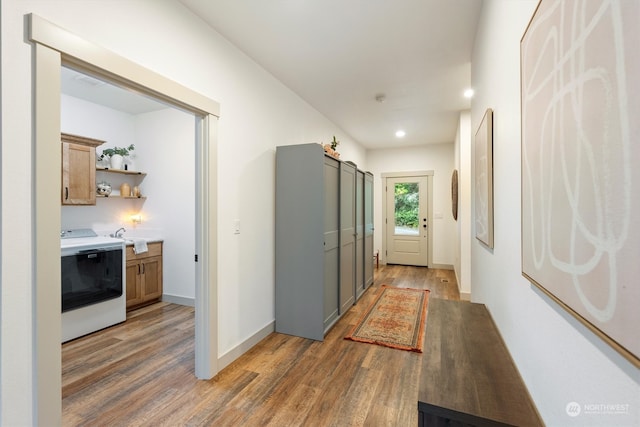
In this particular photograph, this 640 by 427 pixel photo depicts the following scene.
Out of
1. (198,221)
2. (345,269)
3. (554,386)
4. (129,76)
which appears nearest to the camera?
(554,386)

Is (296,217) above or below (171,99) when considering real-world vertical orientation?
below

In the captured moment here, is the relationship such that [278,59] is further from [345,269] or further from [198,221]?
[345,269]

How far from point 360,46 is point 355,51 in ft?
0.31

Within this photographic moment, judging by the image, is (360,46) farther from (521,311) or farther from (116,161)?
(116,161)

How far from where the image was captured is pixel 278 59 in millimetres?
2811

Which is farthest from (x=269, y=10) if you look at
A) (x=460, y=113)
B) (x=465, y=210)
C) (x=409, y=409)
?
(x=465, y=210)

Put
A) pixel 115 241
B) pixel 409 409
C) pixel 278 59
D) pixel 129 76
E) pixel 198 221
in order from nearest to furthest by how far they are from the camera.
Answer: pixel 129 76 → pixel 409 409 → pixel 198 221 → pixel 278 59 → pixel 115 241

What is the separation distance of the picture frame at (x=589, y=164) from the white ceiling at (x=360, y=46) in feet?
5.32

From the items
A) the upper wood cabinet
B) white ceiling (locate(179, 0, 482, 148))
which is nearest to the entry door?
white ceiling (locate(179, 0, 482, 148))

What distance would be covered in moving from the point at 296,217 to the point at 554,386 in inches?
98.1

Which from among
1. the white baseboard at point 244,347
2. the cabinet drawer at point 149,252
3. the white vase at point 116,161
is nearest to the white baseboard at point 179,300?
the cabinet drawer at point 149,252

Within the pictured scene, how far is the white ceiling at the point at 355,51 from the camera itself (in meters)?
2.09

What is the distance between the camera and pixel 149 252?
13.0 ft

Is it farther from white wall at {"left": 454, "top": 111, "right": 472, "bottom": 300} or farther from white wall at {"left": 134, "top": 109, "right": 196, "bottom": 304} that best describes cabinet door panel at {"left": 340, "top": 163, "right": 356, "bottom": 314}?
white wall at {"left": 134, "top": 109, "right": 196, "bottom": 304}
